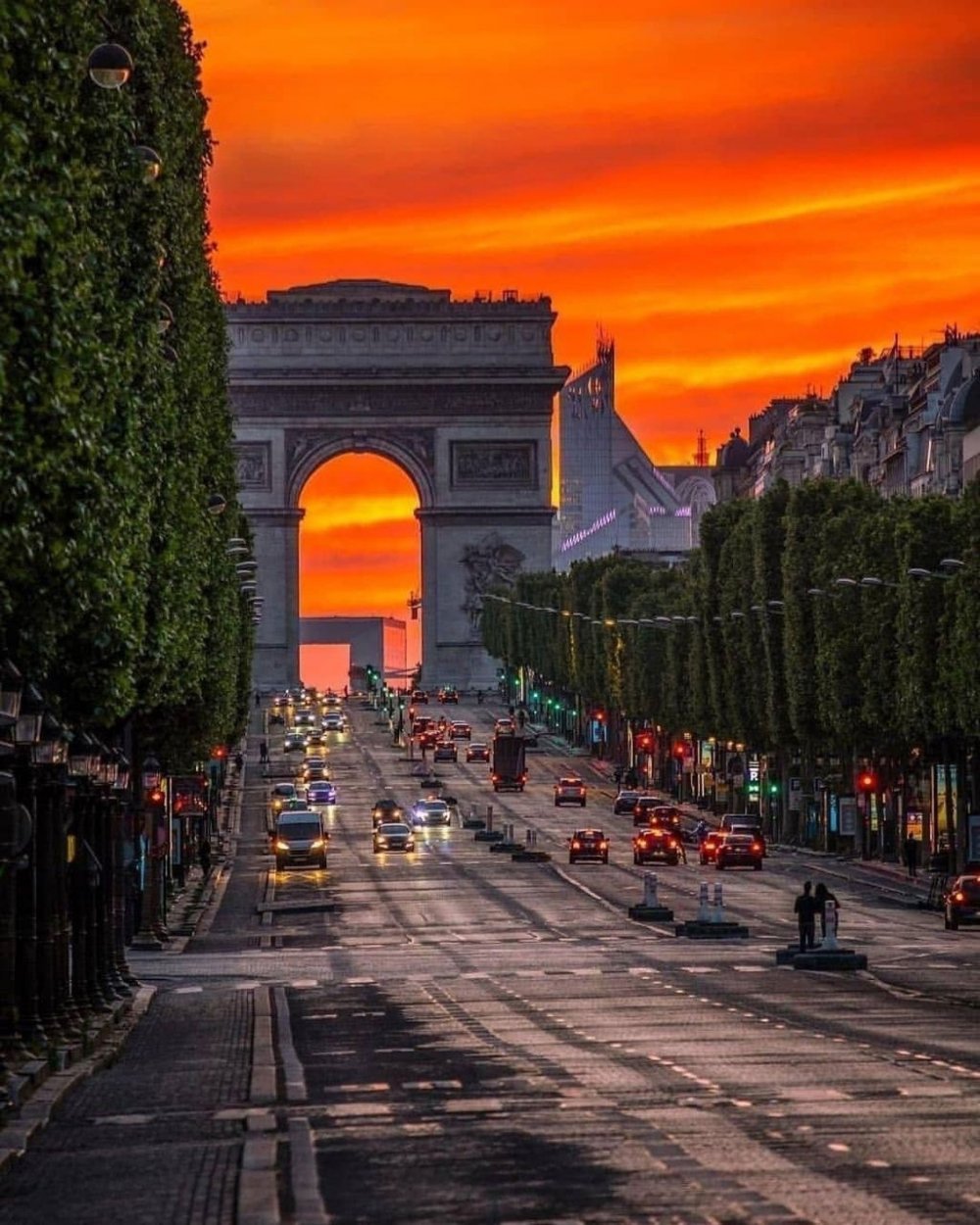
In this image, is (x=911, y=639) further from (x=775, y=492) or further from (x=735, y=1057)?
(x=735, y=1057)

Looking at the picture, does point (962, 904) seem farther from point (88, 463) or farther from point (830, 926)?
point (88, 463)

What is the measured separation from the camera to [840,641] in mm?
107938

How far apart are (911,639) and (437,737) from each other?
92.6 meters

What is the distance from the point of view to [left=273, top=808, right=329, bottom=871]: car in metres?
107

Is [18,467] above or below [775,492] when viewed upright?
below

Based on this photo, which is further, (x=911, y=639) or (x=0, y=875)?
(x=911, y=639)

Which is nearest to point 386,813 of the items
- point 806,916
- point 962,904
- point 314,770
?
point 314,770

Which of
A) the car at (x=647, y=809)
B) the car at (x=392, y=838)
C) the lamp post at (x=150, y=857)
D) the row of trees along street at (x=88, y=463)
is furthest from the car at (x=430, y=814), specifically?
the row of trees along street at (x=88, y=463)

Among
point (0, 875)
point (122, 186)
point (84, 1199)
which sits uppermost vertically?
point (122, 186)

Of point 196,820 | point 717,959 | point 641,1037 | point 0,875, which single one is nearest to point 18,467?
point 0,875

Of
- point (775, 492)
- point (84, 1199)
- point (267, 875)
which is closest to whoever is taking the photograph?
point (84, 1199)

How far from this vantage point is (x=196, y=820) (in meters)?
115

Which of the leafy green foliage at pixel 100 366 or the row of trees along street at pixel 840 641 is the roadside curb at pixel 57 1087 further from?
the row of trees along street at pixel 840 641

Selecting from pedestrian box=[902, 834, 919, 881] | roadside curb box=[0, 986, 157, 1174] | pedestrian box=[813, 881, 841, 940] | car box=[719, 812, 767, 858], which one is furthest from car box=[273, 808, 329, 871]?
roadside curb box=[0, 986, 157, 1174]
